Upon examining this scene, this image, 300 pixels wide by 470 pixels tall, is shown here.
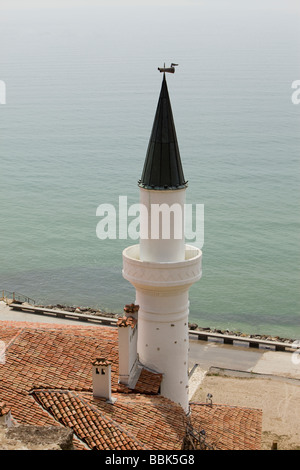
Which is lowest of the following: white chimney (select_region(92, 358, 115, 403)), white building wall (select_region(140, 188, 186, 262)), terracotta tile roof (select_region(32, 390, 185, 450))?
terracotta tile roof (select_region(32, 390, 185, 450))

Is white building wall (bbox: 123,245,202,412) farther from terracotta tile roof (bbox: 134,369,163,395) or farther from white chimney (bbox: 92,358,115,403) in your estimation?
white chimney (bbox: 92,358,115,403)

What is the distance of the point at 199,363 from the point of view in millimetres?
29562

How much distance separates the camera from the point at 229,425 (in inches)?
768

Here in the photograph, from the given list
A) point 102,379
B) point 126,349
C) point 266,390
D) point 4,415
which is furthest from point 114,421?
point 266,390

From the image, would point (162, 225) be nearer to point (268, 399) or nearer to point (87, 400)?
point (87, 400)

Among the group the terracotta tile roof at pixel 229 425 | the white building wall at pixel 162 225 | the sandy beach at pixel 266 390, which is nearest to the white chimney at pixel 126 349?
the white building wall at pixel 162 225

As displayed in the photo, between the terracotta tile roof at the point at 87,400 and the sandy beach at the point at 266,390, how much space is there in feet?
10.5

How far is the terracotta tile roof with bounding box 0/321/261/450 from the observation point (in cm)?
1612

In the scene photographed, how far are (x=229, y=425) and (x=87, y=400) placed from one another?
4.32 m

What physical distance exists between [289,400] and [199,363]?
464 cm

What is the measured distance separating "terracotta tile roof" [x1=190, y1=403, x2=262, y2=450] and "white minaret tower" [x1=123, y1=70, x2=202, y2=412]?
67 centimetres

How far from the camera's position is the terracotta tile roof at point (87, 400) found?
635 inches

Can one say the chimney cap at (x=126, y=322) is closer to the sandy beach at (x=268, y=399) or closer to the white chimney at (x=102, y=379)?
the white chimney at (x=102, y=379)

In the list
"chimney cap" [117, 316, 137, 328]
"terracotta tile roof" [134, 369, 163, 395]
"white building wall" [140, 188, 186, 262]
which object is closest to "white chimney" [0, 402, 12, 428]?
"chimney cap" [117, 316, 137, 328]
